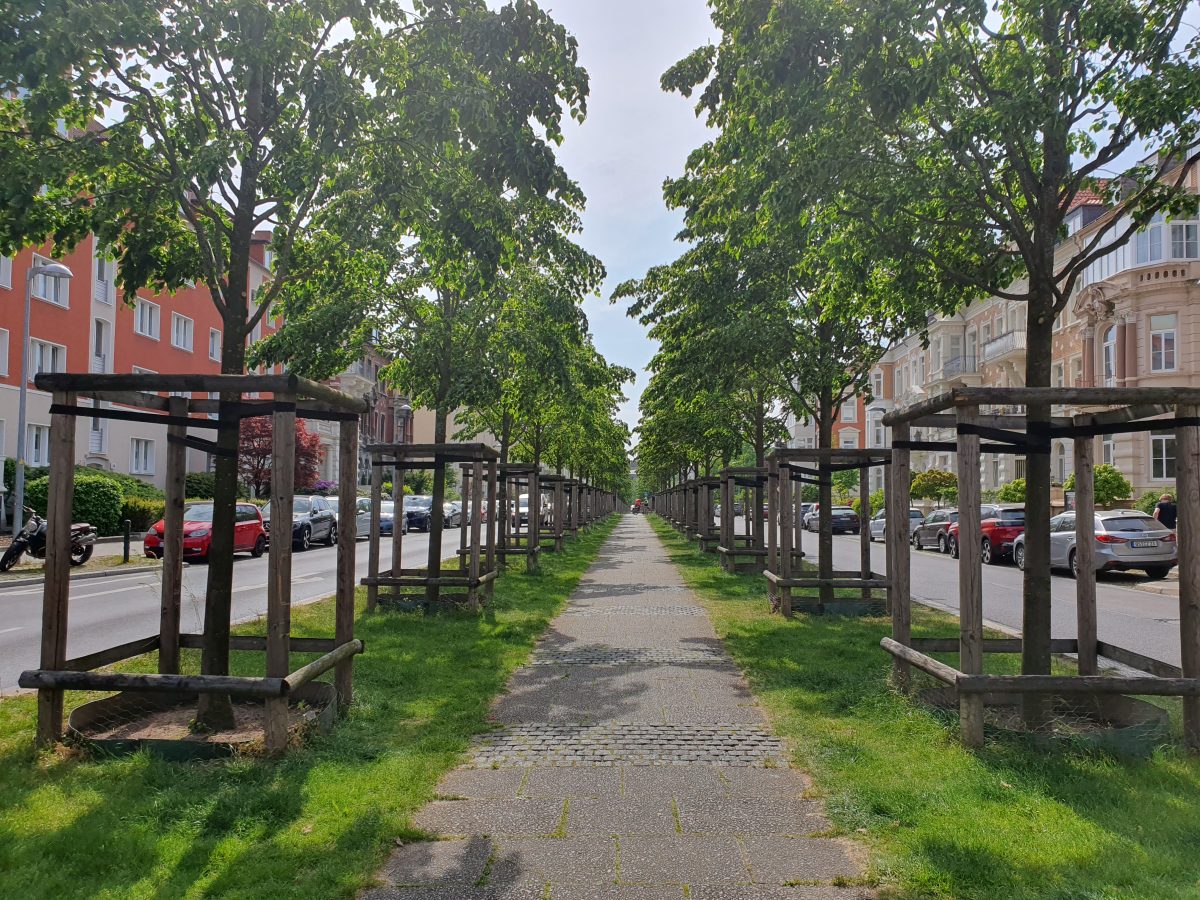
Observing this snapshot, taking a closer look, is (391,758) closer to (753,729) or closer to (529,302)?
(753,729)

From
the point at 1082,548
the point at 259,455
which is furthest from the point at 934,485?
the point at 1082,548

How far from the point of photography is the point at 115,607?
43.5 feet

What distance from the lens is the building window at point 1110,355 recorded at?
36031 mm

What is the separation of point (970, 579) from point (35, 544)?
18699mm

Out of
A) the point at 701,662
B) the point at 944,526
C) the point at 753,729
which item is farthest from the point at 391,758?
the point at 944,526

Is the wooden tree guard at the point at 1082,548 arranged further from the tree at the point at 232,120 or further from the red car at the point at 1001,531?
the red car at the point at 1001,531

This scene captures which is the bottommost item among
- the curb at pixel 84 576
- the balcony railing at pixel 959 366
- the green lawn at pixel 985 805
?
the curb at pixel 84 576

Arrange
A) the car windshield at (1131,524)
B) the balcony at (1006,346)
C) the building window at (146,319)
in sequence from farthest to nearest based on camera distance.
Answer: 1. the balcony at (1006,346)
2. the building window at (146,319)
3. the car windshield at (1131,524)

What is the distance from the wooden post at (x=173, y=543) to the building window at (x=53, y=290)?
27584 millimetres

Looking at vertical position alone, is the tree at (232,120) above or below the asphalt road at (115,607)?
above

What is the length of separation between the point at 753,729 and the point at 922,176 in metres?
4.43

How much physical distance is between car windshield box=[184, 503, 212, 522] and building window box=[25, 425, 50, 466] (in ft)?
31.8

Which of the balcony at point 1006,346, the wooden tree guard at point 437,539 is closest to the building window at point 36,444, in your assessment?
the wooden tree guard at point 437,539

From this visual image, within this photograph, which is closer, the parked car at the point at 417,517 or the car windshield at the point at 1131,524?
the car windshield at the point at 1131,524
